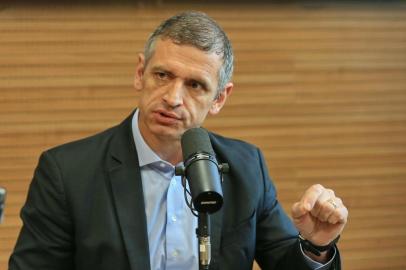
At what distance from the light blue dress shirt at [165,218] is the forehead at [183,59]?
0.27 metres

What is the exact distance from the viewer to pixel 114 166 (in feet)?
6.84

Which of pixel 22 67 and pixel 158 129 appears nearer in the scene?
pixel 158 129

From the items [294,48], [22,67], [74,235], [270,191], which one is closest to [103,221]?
[74,235]

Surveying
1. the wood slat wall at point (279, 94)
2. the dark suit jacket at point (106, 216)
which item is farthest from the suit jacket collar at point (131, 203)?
the wood slat wall at point (279, 94)

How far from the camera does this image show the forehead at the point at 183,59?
6.56 feet

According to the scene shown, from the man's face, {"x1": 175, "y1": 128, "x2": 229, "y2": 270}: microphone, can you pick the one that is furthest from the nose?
{"x1": 175, "y1": 128, "x2": 229, "y2": 270}: microphone

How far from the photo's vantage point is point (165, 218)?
6.94 feet

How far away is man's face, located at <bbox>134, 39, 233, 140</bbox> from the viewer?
200 cm

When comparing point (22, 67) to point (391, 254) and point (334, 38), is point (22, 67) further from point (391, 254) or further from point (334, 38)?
point (391, 254)

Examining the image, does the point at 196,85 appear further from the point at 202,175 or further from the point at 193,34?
the point at 202,175

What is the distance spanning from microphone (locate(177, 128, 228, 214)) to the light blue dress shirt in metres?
0.54

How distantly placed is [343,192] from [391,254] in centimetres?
45

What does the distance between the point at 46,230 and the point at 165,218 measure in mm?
372

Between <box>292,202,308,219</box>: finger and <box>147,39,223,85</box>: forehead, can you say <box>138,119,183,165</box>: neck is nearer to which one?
<box>147,39,223,85</box>: forehead
